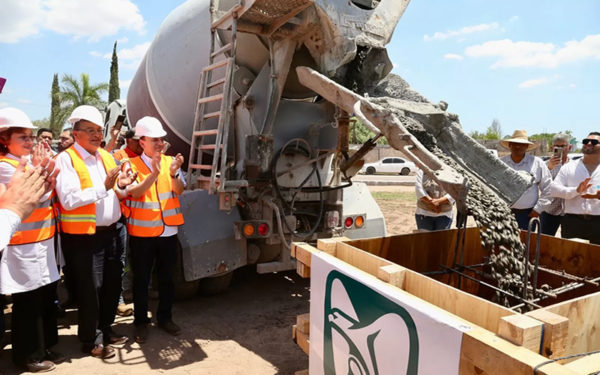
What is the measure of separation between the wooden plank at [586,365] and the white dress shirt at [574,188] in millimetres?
3214

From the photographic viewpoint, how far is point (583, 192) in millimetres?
4117

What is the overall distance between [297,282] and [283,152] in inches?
68.8

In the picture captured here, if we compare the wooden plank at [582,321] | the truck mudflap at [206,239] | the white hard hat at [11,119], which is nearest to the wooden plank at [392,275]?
the wooden plank at [582,321]

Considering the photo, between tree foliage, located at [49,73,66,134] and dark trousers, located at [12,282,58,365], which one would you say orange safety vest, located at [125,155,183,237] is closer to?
dark trousers, located at [12,282,58,365]

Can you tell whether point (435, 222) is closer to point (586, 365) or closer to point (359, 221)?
point (359, 221)

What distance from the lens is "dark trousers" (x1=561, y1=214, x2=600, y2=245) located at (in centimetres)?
420

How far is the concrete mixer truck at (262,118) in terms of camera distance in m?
3.79

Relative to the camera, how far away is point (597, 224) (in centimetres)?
418

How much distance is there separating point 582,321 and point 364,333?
890 mm

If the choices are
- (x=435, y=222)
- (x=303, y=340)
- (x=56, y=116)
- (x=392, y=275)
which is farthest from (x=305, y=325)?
(x=56, y=116)

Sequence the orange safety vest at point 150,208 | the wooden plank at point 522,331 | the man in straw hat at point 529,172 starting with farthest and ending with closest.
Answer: the man in straw hat at point 529,172 → the orange safety vest at point 150,208 → the wooden plank at point 522,331

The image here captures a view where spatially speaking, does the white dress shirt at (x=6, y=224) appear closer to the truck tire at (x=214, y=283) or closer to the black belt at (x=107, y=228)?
the black belt at (x=107, y=228)

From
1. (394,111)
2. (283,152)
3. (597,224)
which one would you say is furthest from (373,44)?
(597,224)

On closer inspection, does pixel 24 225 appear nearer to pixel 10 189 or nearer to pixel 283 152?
pixel 10 189
